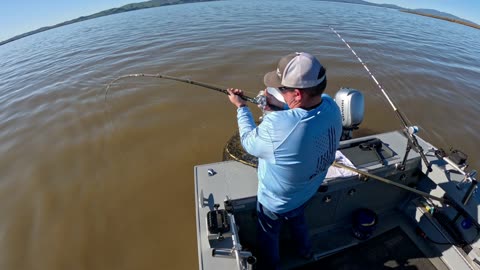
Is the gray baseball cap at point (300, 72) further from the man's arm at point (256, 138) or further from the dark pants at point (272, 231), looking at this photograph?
the dark pants at point (272, 231)

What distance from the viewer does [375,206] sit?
12.8ft

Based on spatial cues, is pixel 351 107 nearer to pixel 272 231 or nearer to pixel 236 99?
pixel 236 99

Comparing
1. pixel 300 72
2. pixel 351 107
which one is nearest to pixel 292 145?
pixel 300 72

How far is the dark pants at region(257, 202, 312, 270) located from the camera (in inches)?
98.5

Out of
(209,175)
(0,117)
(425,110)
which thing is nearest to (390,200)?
(209,175)

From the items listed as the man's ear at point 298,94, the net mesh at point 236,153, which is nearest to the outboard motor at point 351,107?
the net mesh at point 236,153

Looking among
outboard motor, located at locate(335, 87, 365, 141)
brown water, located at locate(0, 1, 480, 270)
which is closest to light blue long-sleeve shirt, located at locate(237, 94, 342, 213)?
outboard motor, located at locate(335, 87, 365, 141)

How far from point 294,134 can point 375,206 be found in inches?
120

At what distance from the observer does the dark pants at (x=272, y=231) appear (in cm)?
250

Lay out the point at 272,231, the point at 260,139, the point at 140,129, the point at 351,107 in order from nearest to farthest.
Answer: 1. the point at 260,139
2. the point at 272,231
3. the point at 351,107
4. the point at 140,129

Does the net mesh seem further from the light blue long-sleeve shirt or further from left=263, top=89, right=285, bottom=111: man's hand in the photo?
the light blue long-sleeve shirt

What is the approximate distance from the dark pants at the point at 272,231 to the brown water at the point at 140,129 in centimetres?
143

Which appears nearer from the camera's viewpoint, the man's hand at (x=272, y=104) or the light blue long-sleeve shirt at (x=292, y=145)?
the light blue long-sleeve shirt at (x=292, y=145)

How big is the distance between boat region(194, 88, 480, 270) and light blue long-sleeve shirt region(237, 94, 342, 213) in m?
0.73
